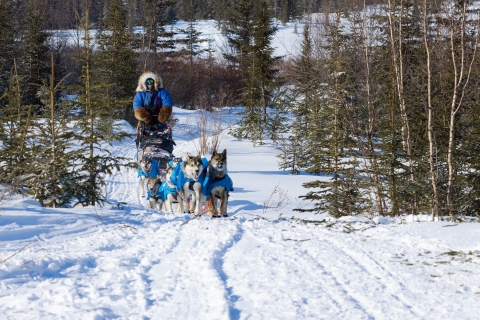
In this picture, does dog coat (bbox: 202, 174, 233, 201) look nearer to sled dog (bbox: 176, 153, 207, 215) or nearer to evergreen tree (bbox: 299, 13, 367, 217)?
sled dog (bbox: 176, 153, 207, 215)

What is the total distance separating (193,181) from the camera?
7957 millimetres

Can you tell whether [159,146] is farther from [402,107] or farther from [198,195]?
[402,107]

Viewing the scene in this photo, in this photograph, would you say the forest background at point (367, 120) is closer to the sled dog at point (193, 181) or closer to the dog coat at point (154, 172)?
the dog coat at point (154, 172)

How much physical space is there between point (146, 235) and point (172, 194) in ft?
12.3

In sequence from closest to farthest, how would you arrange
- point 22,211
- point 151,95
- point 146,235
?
point 146,235, point 22,211, point 151,95

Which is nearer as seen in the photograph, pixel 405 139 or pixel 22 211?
pixel 22 211

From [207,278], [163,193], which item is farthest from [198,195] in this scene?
[207,278]

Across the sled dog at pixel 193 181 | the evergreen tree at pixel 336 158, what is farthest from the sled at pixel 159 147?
the evergreen tree at pixel 336 158

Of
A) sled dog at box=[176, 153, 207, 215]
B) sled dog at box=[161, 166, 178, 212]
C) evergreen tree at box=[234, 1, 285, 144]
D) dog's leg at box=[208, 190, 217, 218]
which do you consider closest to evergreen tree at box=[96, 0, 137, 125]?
evergreen tree at box=[234, 1, 285, 144]

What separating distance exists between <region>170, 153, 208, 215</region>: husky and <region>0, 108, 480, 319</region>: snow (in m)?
1.86

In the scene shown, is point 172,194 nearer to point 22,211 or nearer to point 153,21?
point 22,211

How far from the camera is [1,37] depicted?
27.3 meters

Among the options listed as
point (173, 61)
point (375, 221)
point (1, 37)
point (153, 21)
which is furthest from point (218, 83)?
point (375, 221)

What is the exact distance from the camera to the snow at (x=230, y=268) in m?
2.67
